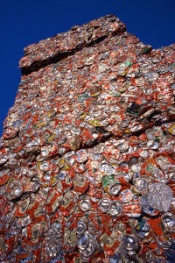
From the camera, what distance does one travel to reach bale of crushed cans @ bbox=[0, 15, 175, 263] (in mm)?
2012

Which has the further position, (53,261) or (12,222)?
(12,222)

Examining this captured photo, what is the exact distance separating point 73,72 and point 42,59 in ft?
3.74

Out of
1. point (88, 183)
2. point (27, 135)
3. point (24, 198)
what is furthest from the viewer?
point (27, 135)

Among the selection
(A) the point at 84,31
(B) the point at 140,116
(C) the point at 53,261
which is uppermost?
(A) the point at 84,31

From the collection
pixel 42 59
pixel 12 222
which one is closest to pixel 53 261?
pixel 12 222

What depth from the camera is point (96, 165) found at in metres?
2.54

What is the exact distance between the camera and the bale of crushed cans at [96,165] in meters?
2.01

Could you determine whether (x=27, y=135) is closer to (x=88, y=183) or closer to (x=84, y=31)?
(x=88, y=183)

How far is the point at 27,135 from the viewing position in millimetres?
3363

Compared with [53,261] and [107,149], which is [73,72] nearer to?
[107,149]

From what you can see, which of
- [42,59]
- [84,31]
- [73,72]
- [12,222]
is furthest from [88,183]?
[84,31]

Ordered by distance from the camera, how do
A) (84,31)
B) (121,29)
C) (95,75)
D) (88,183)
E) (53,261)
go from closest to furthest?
(53,261) < (88,183) < (95,75) < (121,29) < (84,31)

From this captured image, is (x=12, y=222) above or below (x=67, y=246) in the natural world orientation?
above

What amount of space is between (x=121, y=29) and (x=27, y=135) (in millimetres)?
3179
